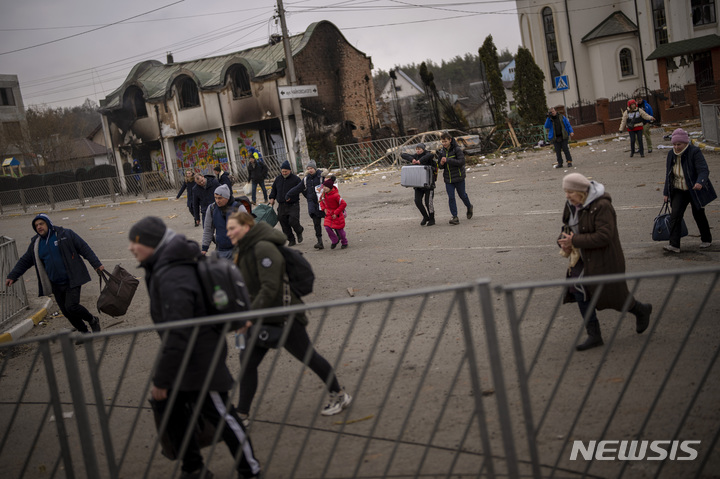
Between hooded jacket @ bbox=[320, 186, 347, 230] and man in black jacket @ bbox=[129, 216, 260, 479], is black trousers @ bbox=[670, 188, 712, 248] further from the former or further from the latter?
man in black jacket @ bbox=[129, 216, 260, 479]

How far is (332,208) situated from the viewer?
12.2 meters

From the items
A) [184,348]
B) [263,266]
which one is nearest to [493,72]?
[263,266]

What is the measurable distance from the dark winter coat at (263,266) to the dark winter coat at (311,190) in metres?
7.43

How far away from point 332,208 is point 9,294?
549cm

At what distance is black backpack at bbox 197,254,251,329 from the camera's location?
4.10 m

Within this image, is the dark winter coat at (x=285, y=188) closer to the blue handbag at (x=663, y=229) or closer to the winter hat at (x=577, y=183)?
the blue handbag at (x=663, y=229)

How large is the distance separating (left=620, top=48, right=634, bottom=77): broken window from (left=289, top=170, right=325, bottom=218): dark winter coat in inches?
1239

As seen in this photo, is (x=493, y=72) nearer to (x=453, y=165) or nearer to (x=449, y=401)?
(x=453, y=165)

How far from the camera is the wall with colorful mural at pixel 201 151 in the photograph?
128 feet

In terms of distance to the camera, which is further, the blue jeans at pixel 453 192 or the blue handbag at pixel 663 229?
the blue jeans at pixel 453 192

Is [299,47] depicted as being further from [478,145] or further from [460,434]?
[460,434]

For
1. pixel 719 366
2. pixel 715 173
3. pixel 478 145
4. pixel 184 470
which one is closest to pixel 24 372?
pixel 184 470

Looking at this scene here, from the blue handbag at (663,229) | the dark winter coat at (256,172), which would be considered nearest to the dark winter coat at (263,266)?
the blue handbag at (663,229)

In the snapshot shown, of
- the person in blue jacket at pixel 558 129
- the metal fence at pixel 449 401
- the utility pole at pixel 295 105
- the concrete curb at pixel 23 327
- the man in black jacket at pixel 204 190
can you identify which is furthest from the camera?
the utility pole at pixel 295 105
